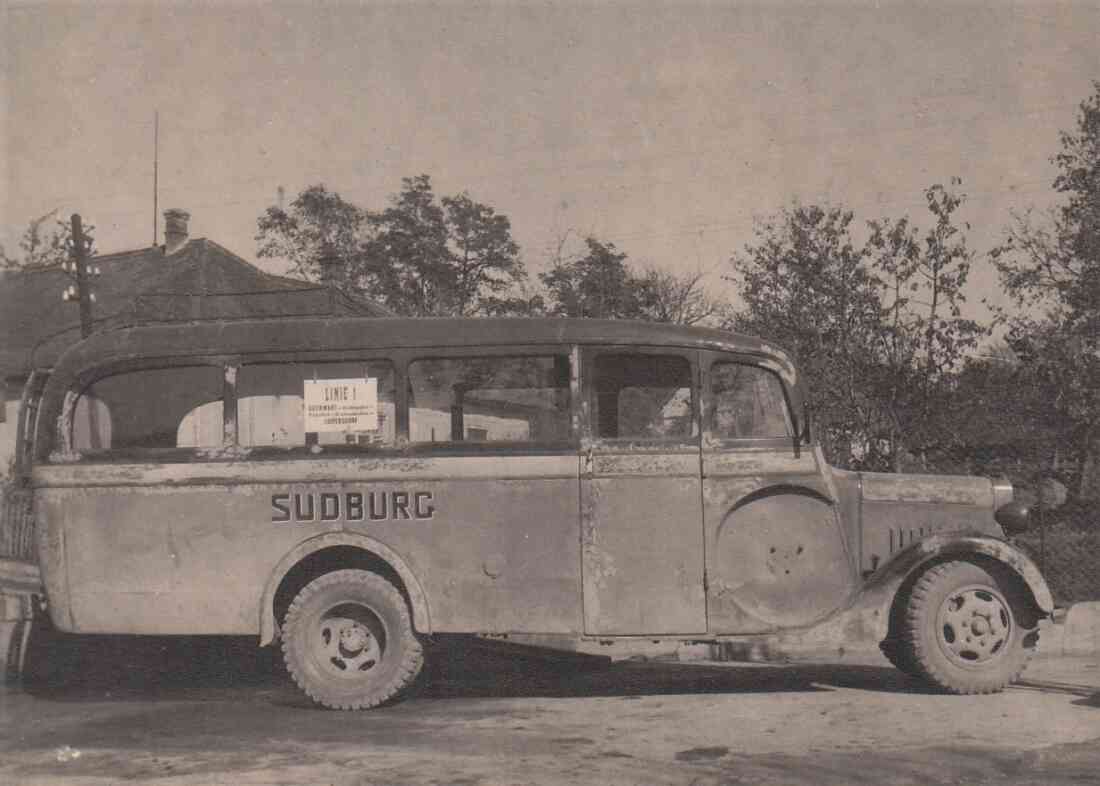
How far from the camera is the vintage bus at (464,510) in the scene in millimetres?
7109

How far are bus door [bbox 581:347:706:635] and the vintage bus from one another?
14 mm

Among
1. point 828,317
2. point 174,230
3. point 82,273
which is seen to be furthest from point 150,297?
point 828,317

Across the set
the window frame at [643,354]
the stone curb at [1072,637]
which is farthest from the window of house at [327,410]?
the stone curb at [1072,637]

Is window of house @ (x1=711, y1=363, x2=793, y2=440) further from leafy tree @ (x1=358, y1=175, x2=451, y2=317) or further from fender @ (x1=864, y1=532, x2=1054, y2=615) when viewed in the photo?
leafy tree @ (x1=358, y1=175, x2=451, y2=317)

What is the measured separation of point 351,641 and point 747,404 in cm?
287

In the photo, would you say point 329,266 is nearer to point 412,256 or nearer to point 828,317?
point 412,256

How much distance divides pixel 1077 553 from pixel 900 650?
5.14 meters

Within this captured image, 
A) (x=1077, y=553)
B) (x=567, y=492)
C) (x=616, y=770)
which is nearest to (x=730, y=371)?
(x=567, y=492)

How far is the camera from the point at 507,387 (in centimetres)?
728

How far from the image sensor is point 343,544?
7.16 metres

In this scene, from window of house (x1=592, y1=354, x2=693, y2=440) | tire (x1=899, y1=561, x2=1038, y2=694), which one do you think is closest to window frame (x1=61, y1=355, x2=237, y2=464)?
window of house (x1=592, y1=354, x2=693, y2=440)

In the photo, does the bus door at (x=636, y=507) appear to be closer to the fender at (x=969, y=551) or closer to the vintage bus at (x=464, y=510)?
the vintage bus at (x=464, y=510)

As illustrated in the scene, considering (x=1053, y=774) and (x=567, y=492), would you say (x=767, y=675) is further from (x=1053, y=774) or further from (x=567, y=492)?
(x=1053, y=774)

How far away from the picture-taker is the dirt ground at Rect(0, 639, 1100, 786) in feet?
17.3
